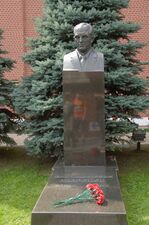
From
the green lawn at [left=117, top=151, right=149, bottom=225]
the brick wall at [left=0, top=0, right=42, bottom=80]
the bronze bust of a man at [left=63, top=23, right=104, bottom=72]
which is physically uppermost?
the brick wall at [left=0, top=0, right=42, bottom=80]

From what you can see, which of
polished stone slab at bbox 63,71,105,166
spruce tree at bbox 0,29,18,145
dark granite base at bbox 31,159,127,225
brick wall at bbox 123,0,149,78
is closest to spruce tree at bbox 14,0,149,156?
spruce tree at bbox 0,29,18,145

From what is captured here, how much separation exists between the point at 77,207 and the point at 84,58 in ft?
7.85

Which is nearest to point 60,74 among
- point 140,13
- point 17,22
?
point 17,22

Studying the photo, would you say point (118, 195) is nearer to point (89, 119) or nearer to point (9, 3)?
point (89, 119)

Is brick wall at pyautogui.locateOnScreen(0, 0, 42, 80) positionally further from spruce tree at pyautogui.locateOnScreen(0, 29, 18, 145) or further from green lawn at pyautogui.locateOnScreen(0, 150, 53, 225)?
green lawn at pyautogui.locateOnScreen(0, 150, 53, 225)

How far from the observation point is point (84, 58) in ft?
18.5

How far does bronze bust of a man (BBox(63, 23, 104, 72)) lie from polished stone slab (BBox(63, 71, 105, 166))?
0.27ft

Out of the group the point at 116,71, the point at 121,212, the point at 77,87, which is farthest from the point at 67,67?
the point at 121,212

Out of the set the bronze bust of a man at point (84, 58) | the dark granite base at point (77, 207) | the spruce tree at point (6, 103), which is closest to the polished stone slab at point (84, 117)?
the bronze bust of a man at point (84, 58)

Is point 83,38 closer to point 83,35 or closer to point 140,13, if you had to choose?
point 83,35

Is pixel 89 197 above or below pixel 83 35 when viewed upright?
below

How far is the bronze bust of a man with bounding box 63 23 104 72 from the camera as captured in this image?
18.1 feet

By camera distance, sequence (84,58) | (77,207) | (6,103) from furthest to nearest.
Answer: (6,103)
(84,58)
(77,207)

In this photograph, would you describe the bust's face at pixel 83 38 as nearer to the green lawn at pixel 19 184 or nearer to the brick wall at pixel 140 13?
the green lawn at pixel 19 184
